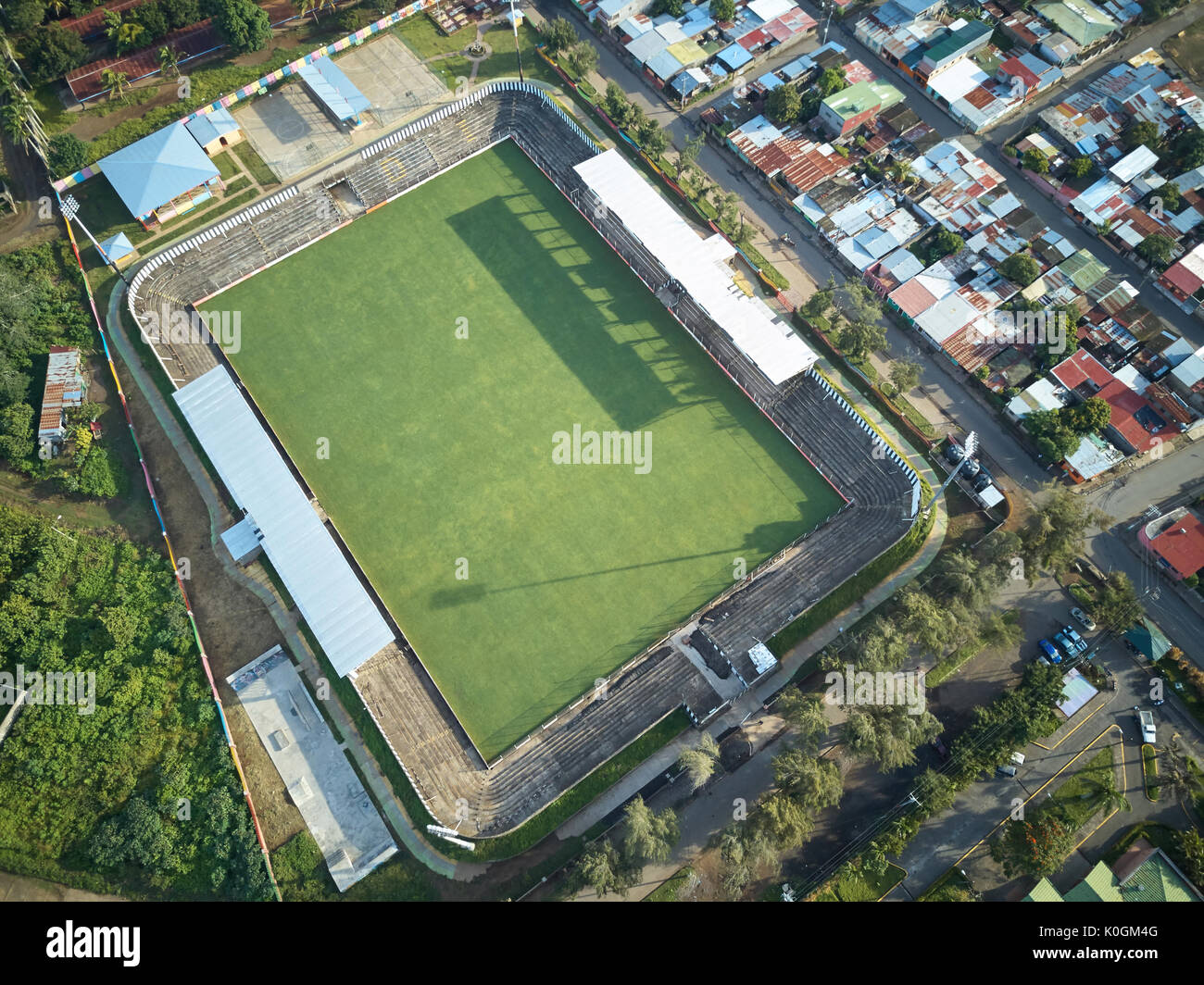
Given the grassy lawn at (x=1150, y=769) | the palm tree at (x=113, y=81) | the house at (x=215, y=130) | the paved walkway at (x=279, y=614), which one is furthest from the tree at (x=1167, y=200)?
the palm tree at (x=113, y=81)

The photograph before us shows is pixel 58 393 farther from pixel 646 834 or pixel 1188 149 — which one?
pixel 1188 149

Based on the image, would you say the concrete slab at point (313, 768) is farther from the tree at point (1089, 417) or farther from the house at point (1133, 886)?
the tree at point (1089, 417)

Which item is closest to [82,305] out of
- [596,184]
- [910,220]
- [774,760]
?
[596,184]

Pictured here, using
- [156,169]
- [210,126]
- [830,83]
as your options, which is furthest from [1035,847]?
[210,126]

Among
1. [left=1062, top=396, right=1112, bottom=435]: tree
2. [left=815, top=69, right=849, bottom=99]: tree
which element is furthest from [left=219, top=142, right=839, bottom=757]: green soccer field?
[left=815, top=69, right=849, bottom=99]: tree
